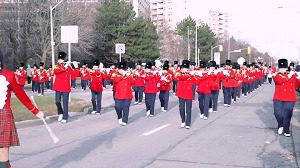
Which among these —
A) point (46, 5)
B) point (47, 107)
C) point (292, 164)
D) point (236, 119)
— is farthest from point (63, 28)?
point (46, 5)

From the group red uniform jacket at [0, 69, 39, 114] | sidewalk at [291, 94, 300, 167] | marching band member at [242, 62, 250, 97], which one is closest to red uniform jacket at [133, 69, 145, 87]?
sidewalk at [291, 94, 300, 167]

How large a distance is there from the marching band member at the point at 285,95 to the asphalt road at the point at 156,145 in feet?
1.54

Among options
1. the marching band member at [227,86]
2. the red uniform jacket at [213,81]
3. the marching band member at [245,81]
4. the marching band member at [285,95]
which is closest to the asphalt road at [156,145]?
the marching band member at [285,95]

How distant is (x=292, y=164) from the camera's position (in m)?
7.72

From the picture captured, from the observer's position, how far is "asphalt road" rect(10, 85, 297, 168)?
7.86m

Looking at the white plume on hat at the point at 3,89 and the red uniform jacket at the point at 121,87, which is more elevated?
the white plume on hat at the point at 3,89

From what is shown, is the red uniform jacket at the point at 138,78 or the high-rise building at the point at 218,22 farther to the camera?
the high-rise building at the point at 218,22

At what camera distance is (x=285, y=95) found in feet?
35.4

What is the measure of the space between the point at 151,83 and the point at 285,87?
6.12m

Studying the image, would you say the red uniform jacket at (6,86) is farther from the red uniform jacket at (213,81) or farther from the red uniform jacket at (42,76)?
the red uniform jacket at (42,76)

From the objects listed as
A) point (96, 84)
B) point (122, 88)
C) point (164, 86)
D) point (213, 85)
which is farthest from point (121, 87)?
point (213, 85)

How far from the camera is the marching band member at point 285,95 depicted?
1078 cm

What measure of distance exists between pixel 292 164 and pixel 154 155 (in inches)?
102

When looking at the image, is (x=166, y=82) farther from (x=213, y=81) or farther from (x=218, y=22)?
(x=218, y=22)
